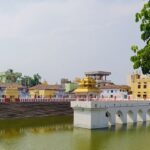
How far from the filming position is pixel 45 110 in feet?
158

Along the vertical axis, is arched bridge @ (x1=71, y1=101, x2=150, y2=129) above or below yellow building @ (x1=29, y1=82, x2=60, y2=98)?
below

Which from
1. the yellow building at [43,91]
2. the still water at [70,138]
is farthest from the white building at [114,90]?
the still water at [70,138]

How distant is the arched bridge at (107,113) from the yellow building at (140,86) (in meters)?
20.2

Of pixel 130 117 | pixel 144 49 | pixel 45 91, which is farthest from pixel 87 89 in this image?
pixel 45 91

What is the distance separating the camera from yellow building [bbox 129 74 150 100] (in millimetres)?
62031

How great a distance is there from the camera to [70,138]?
28.7 meters

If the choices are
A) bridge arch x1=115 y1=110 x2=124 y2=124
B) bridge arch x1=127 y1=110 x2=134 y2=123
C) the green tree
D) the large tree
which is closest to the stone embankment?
bridge arch x1=115 y1=110 x2=124 y2=124

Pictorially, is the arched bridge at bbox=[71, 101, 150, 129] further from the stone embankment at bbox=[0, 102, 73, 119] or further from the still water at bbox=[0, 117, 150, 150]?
the stone embankment at bbox=[0, 102, 73, 119]

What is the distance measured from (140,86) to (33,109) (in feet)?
80.3

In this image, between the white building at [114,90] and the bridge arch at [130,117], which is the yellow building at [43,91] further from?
the bridge arch at [130,117]

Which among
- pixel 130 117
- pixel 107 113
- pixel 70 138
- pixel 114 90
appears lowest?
pixel 70 138

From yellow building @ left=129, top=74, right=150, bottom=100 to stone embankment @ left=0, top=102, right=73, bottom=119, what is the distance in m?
17.0

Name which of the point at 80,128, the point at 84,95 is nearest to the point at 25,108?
the point at 84,95

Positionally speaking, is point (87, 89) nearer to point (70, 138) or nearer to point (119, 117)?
point (119, 117)
